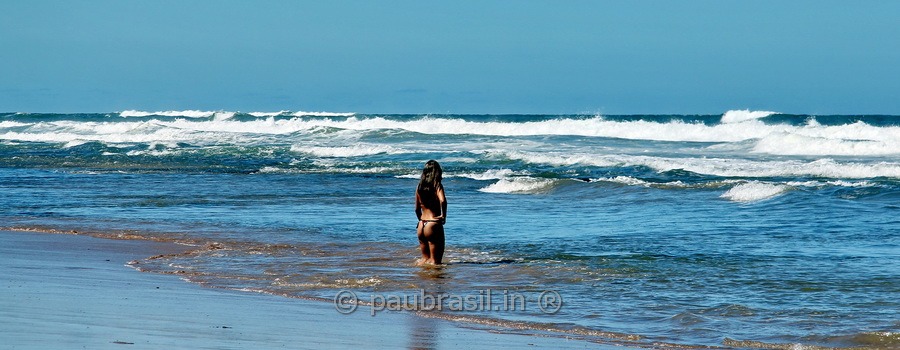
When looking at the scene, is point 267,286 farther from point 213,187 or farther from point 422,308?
point 213,187

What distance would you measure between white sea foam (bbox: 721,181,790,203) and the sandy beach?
10705mm

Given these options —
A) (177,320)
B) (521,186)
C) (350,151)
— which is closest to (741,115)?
(350,151)

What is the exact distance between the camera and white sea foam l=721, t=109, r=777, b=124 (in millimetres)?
52450

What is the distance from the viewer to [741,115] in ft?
173

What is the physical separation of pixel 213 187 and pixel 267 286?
12381mm

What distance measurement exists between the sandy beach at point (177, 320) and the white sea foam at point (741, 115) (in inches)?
1832

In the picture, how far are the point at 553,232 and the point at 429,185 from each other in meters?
2.98

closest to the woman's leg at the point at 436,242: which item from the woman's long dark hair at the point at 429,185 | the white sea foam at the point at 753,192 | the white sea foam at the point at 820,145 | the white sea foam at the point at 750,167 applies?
the woman's long dark hair at the point at 429,185

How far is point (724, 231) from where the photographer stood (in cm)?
1277

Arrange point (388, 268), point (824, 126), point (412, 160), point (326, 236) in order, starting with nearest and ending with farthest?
point (388, 268), point (326, 236), point (412, 160), point (824, 126)

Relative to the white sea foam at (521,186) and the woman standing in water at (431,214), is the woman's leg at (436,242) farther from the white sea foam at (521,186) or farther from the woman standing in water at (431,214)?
the white sea foam at (521,186)

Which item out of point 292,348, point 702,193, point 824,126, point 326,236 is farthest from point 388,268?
point 824,126

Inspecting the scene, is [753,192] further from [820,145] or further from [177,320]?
[820,145]

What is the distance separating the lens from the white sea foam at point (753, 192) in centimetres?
1694
